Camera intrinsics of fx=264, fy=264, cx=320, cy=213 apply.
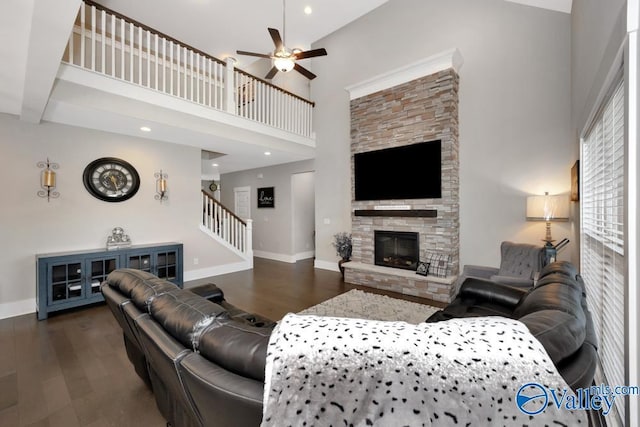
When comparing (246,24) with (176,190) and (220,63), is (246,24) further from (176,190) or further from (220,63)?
(176,190)

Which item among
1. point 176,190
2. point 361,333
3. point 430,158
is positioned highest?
point 430,158

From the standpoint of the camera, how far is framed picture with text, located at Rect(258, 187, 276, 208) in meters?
7.29

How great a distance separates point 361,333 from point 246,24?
21.6 ft

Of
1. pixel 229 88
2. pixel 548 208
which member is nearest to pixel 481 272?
pixel 548 208

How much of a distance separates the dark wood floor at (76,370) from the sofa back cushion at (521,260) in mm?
1109

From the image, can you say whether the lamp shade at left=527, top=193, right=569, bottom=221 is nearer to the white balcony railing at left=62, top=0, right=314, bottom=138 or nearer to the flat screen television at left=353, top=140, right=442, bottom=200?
the flat screen television at left=353, top=140, right=442, bottom=200

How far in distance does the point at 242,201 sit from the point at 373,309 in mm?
5828

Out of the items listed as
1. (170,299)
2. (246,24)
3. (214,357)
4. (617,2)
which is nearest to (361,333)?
(214,357)

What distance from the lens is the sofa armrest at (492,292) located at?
2366 millimetres

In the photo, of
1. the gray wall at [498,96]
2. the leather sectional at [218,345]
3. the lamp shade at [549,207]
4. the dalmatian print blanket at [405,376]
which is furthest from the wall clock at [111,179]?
the lamp shade at [549,207]

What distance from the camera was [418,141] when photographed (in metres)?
4.47

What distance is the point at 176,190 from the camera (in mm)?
4977

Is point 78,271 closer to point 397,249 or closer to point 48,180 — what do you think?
point 48,180

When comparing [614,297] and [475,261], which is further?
[475,261]
